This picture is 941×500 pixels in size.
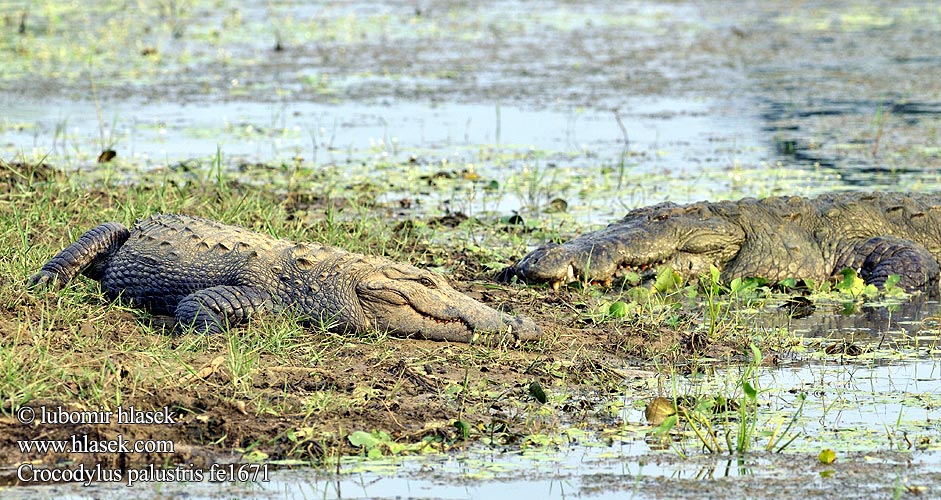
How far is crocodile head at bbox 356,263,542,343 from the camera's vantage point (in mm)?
5945

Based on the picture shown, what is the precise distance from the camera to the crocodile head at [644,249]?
724 cm

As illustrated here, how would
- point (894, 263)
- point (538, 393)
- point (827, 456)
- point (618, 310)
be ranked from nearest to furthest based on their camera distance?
point (827, 456)
point (538, 393)
point (618, 310)
point (894, 263)

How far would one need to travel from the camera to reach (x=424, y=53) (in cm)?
1642

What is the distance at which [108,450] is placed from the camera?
4387 millimetres

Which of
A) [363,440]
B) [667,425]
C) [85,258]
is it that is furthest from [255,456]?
[85,258]

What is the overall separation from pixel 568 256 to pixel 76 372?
10.1 ft

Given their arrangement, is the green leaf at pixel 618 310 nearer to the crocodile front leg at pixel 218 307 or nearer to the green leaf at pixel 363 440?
the crocodile front leg at pixel 218 307

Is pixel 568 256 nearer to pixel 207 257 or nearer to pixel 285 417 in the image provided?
pixel 207 257

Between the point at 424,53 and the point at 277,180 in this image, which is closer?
the point at 277,180

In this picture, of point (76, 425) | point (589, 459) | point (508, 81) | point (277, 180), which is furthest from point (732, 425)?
point (508, 81)

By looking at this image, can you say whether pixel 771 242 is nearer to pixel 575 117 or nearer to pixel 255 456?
pixel 255 456

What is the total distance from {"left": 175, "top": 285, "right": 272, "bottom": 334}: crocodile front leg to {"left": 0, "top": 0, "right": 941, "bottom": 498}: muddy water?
1.67 metres

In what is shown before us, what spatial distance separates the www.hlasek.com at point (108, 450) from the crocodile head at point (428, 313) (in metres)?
1.53

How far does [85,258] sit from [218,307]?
0.96 meters
